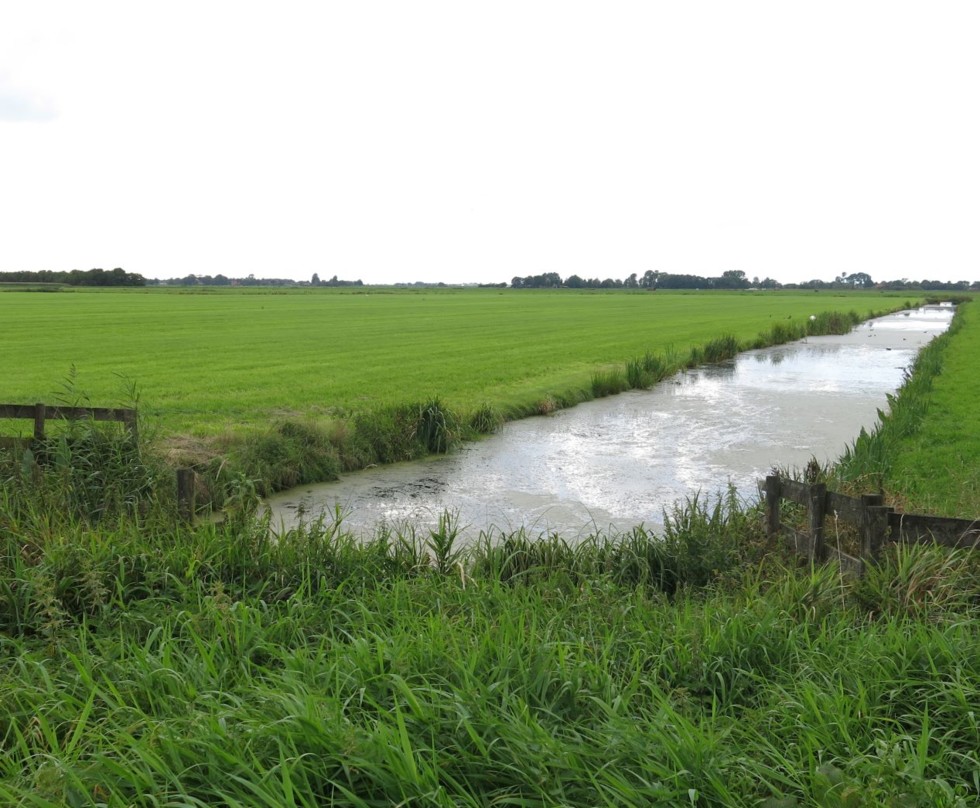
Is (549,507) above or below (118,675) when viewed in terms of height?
below

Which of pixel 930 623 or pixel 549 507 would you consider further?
pixel 549 507

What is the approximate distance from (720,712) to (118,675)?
3696 mm

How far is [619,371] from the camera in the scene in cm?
2800

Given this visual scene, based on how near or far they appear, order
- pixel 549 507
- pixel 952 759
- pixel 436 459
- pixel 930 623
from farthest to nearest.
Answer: pixel 436 459 < pixel 549 507 < pixel 930 623 < pixel 952 759

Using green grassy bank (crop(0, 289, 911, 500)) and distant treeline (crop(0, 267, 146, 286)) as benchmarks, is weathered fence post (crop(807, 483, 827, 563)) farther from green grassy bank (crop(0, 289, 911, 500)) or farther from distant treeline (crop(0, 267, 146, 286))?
distant treeline (crop(0, 267, 146, 286))

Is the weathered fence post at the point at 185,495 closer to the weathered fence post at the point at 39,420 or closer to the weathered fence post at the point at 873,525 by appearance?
the weathered fence post at the point at 39,420

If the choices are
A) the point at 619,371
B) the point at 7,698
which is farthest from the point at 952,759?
the point at 619,371

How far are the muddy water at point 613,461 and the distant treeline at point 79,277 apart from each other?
149367 mm

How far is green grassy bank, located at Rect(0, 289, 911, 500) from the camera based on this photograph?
15.1 metres

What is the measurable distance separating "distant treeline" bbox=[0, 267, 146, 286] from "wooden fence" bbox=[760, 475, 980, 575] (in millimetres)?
161494

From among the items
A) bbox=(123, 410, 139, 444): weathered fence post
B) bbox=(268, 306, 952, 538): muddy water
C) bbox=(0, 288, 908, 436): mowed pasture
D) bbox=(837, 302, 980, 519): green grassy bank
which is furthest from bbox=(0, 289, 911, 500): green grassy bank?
bbox=(837, 302, 980, 519): green grassy bank

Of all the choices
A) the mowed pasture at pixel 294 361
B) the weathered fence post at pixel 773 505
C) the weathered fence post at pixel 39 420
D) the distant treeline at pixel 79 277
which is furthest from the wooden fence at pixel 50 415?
the distant treeline at pixel 79 277

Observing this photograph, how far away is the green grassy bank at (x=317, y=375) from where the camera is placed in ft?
49.6

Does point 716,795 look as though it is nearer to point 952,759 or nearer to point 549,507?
point 952,759
